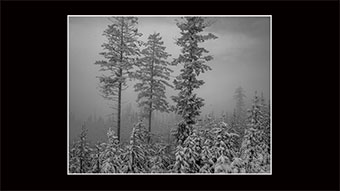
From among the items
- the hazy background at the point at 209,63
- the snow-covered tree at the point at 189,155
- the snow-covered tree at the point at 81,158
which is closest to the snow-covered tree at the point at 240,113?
the hazy background at the point at 209,63

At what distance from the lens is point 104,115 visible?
9297mm

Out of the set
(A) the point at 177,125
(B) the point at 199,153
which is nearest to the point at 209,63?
(A) the point at 177,125

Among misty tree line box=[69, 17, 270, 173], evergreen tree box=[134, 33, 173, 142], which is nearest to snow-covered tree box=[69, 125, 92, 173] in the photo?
misty tree line box=[69, 17, 270, 173]

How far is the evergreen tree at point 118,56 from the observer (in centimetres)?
933

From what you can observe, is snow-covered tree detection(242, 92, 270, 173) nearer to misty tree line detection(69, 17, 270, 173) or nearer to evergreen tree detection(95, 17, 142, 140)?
misty tree line detection(69, 17, 270, 173)

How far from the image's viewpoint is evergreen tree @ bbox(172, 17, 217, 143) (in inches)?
366

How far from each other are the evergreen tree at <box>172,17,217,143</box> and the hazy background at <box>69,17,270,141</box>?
0.74ft

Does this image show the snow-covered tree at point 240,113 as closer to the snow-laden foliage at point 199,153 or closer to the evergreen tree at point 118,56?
the snow-laden foliage at point 199,153

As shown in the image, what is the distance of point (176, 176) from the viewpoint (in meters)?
8.80

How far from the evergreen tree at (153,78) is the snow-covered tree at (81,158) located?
2465 mm

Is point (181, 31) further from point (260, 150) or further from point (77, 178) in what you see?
point (77, 178)

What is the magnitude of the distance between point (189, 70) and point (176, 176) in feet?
13.0
